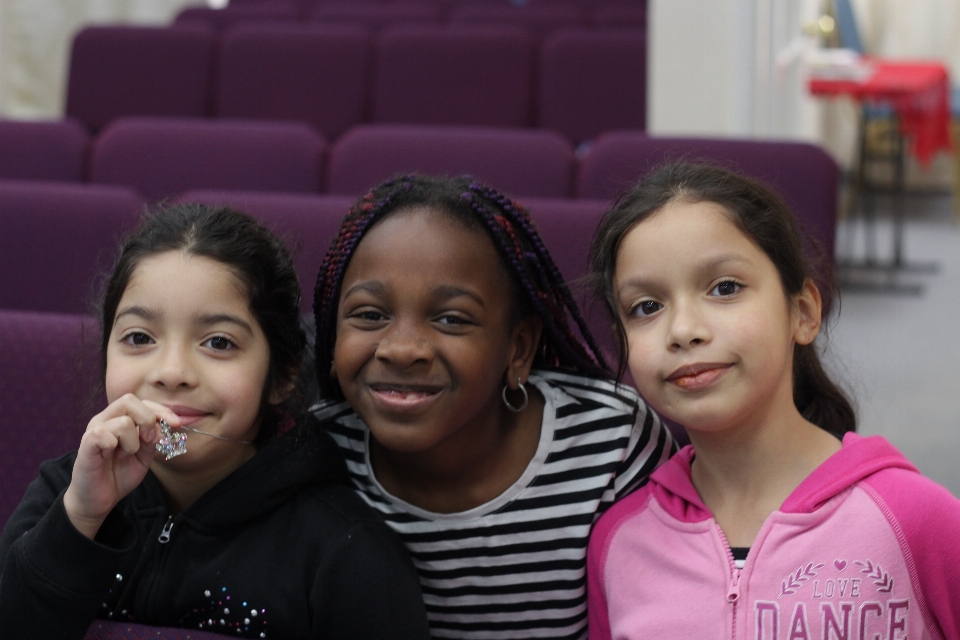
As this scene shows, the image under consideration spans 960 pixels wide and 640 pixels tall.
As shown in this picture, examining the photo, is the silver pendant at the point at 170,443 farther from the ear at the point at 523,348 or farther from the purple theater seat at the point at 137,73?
the purple theater seat at the point at 137,73

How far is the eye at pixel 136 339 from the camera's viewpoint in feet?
4.23

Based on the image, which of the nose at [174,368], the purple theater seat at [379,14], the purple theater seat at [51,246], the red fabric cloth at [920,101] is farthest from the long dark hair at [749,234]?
the purple theater seat at [379,14]

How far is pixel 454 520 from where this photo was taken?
1.38 meters

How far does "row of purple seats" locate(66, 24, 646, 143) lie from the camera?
391cm

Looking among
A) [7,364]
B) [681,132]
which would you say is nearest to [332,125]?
[681,132]

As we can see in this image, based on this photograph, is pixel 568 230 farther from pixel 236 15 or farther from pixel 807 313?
pixel 236 15

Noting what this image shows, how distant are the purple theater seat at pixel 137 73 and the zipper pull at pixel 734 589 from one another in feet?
10.9

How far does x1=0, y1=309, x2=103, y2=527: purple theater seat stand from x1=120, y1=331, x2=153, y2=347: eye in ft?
0.98

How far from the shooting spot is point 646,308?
126cm

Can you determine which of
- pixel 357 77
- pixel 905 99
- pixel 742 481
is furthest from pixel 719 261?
pixel 905 99

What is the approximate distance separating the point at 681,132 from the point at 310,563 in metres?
2.38

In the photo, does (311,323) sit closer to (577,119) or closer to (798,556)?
(798,556)

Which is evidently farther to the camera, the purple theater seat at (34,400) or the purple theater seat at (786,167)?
the purple theater seat at (786,167)

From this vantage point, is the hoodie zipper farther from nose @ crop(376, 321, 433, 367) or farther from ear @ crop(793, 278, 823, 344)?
nose @ crop(376, 321, 433, 367)
